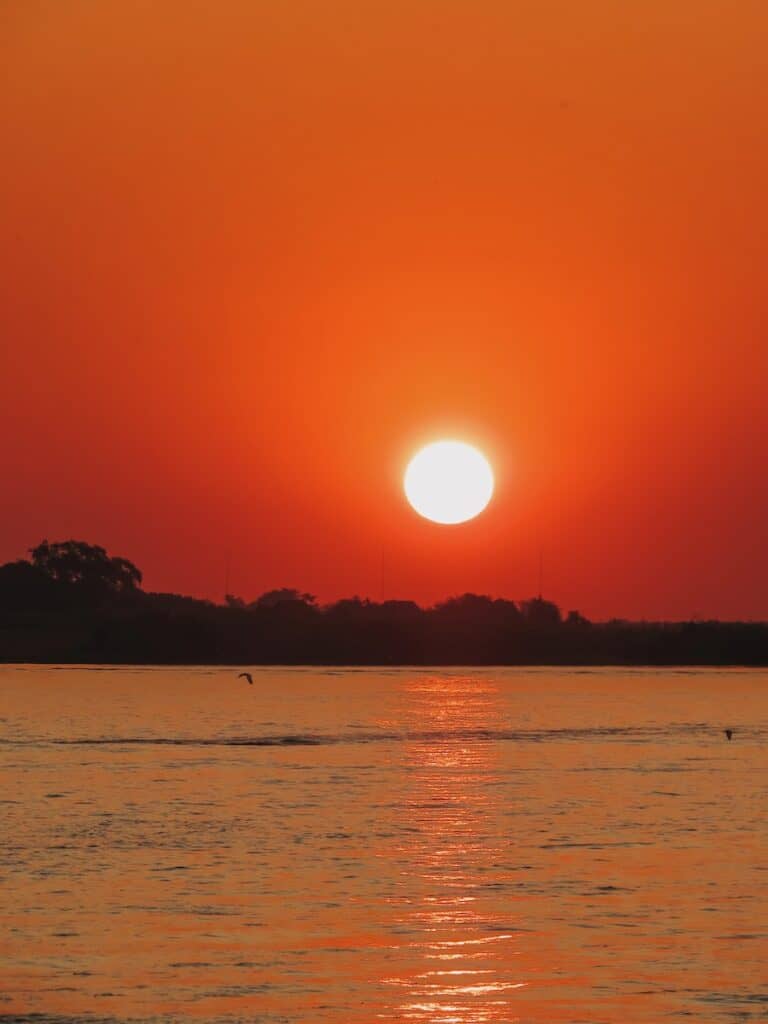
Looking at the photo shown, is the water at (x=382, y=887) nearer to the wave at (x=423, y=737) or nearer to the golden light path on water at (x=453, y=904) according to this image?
the golden light path on water at (x=453, y=904)

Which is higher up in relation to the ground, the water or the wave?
the wave

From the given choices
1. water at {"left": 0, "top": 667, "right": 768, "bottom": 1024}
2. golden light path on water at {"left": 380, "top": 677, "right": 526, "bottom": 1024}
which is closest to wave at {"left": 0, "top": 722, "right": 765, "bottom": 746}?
water at {"left": 0, "top": 667, "right": 768, "bottom": 1024}

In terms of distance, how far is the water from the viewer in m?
26.8

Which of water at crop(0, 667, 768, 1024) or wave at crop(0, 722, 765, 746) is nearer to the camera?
water at crop(0, 667, 768, 1024)

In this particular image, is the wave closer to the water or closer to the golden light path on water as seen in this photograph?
the water

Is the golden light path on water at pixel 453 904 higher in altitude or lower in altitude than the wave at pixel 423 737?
lower

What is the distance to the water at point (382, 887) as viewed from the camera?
2677 centimetres

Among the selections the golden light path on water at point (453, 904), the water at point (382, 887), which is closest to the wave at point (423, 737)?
the water at point (382, 887)

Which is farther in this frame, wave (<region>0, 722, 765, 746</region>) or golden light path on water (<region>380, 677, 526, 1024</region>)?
wave (<region>0, 722, 765, 746</region>)

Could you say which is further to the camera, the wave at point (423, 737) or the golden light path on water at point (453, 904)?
the wave at point (423, 737)

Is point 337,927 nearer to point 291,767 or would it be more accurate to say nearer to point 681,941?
point 681,941

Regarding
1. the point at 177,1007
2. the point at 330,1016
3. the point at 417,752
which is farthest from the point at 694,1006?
the point at 417,752

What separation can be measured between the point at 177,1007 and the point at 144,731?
81949 mm

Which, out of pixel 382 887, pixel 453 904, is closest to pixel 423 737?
pixel 382 887
